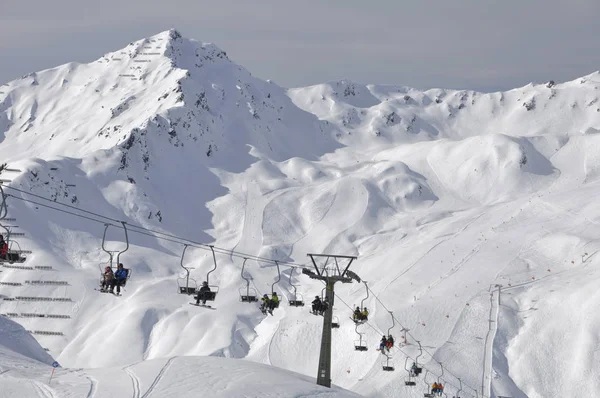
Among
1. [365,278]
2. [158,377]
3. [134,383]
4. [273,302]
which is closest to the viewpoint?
[134,383]

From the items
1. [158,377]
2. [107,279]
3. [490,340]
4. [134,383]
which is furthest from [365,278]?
[107,279]

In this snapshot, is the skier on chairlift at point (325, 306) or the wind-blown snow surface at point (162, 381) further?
the skier on chairlift at point (325, 306)

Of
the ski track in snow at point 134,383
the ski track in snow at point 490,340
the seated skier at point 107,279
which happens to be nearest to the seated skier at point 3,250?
the seated skier at point 107,279

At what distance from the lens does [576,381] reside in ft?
283

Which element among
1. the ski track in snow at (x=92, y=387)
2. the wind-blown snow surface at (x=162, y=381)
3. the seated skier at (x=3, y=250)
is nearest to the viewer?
the seated skier at (x=3, y=250)

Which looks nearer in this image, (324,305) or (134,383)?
(134,383)

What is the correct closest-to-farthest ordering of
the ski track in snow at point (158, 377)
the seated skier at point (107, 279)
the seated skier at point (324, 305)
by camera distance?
the seated skier at point (107, 279)
the ski track in snow at point (158, 377)
the seated skier at point (324, 305)

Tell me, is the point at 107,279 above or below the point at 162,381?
above

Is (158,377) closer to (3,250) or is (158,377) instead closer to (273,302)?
(273,302)

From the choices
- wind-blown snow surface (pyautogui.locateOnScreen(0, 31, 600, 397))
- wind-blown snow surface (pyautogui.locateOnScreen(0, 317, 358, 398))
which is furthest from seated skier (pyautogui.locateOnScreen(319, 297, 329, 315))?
wind-blown snow surface (pyautogui.locateOnScreen(0, 31, 600, 397))

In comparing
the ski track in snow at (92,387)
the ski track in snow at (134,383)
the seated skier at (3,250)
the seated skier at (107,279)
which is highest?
the seated skier at (3,250)

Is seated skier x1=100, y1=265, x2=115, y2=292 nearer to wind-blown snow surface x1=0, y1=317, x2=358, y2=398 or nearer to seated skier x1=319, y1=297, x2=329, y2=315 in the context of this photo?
wind-blown snow surface x1=0, y1=317, x2=358, y2=398

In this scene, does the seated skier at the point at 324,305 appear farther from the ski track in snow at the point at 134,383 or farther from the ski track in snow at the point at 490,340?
the ski track in snow at the point at 490,340

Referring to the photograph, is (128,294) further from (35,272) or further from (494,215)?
(494,215)
